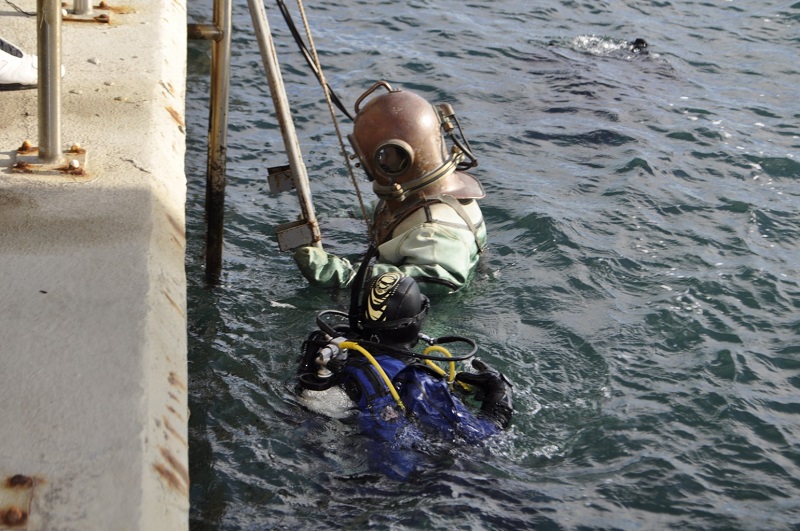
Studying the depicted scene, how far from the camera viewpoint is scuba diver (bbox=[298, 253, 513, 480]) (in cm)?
417

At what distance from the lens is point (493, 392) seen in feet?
14.4

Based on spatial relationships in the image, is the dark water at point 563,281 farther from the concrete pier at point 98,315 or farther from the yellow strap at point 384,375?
the concrete pier at point 98,315

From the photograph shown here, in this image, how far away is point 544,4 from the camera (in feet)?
41.1

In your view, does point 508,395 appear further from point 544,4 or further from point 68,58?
point 544,4

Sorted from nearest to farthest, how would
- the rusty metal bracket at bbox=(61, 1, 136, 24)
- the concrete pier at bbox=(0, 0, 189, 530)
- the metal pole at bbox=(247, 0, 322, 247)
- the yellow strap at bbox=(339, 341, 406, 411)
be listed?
the concrete pier at bbox=(0, 0, 189, 530) → the yellow strap at bbox=(339, 341, 406, 411) → the metal pole at bbox=(247, 0, 322, 247) → the rusty metal bracket at bbox=(61, 1, 136, 24)

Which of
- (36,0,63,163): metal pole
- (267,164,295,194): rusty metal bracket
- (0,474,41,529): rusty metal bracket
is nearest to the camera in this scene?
(0,474,41,529): rusty metal bracket

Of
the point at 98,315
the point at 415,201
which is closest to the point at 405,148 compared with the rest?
the point at 415,201

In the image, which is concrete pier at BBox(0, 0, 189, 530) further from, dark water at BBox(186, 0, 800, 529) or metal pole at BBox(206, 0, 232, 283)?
dark water at BBox(186, 0, 800, 529)

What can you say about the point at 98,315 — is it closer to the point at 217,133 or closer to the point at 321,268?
the point at 321,268

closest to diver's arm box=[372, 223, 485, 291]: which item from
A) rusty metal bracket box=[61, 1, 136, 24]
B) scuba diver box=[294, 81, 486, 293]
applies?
scuba diver box=[294, 81, 486, 293]

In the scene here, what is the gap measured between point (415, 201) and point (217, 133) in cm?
120

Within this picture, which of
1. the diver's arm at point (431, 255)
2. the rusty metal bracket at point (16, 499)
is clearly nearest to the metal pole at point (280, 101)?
the diver's arm at point (431, 255)

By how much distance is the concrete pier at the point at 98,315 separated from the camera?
8.84 ft

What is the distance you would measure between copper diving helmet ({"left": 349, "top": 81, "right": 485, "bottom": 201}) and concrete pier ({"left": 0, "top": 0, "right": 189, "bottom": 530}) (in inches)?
43.7
